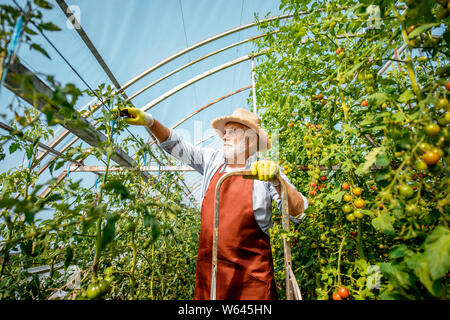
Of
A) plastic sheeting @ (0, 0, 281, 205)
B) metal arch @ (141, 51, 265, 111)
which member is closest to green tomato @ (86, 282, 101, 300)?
plastic sheeting @ (0, 0, 281, 205)

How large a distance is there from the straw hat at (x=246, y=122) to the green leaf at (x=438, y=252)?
4.59 feet

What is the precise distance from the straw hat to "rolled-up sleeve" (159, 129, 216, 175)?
288 mm

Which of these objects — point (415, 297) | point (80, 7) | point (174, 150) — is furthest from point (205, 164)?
point (80, 7)

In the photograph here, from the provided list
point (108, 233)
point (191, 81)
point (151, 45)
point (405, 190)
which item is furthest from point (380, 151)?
point (191, 81)

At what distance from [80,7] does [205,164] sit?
270cm

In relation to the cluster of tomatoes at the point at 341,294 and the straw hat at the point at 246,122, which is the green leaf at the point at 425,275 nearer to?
the cluster of tomatoes at the point at 341,294

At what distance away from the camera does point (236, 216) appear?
156cm

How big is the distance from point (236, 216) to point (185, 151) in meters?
0.67

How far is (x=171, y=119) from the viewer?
5.97 metres

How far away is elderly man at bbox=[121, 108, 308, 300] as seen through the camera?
4.67ft

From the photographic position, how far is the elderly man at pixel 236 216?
142 centimetres

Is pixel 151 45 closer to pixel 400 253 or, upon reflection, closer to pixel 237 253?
pixel 237 253

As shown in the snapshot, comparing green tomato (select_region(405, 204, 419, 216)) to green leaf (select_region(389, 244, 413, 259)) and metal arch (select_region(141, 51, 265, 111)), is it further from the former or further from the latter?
metal arch (select_region(141, 51, 265, 111))

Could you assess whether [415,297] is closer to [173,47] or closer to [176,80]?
[173,47]
